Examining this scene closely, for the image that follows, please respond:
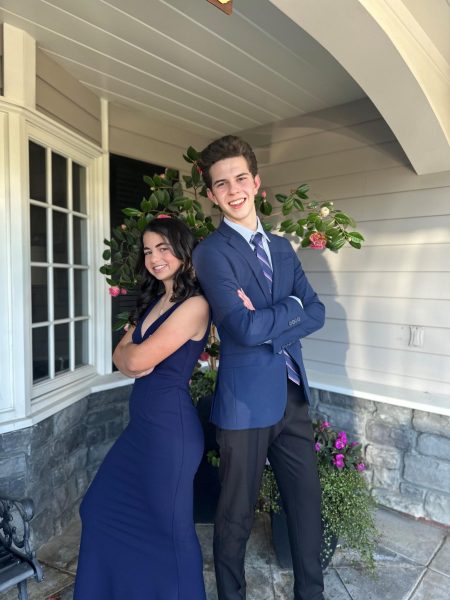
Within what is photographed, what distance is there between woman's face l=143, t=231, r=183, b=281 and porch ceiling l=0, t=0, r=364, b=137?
1.06 meters

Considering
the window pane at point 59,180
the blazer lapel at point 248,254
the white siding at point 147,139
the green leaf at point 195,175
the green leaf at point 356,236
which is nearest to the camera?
the blazer lapel at point 248,254

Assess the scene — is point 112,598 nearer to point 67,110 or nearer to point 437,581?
point 437,581

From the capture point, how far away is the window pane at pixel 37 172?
7.77ft

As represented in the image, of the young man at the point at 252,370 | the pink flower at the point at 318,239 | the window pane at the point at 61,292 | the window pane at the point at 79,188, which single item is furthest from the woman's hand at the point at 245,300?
the window pane at the point at 79,188

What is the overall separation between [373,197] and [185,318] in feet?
5.87

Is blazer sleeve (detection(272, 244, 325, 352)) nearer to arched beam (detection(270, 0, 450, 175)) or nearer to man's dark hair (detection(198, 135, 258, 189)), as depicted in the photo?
man's dark hair (detection(198, 135, 258, 189))

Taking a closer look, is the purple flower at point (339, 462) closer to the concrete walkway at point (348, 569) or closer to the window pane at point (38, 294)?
the concrete walkway at point (348, 569)

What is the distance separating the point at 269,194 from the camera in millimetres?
3348

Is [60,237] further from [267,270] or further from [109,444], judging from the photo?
[267,270]

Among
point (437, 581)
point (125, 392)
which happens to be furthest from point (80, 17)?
point (437, 581)

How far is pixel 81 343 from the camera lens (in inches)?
116

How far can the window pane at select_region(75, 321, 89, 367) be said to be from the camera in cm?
290

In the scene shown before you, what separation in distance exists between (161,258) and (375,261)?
1.63 meters

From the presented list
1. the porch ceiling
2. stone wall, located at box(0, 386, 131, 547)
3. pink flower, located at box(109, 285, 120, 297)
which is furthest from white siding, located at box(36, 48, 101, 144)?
stone wall, located at box(0, 386, 131, 547)
